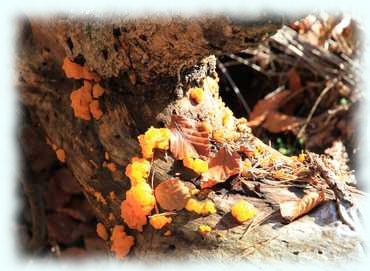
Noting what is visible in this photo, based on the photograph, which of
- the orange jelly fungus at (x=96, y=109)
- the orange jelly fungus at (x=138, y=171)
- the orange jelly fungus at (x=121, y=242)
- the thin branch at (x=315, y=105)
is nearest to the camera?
the orange jelly fungus at (x=138, y=171)

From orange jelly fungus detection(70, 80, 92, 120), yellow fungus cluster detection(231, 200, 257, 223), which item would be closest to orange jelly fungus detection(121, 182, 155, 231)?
yellow fungus cluster detection(231, 200, 257, 223)

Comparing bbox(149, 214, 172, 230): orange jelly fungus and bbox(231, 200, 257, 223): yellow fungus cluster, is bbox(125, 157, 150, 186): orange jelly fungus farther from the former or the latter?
bbox(231, 200, 257, 223): yellow fungus cluster

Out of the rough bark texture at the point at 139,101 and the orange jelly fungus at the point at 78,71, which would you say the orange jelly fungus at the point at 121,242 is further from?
the orange jelly fungus at the point at 78,71

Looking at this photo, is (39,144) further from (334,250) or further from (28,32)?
(334,250)

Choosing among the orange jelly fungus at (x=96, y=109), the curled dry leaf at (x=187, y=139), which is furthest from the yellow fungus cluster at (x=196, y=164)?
the orange jelly fungus at (x=96, y=109)

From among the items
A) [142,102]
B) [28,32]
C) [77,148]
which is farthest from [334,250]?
[28,32]
